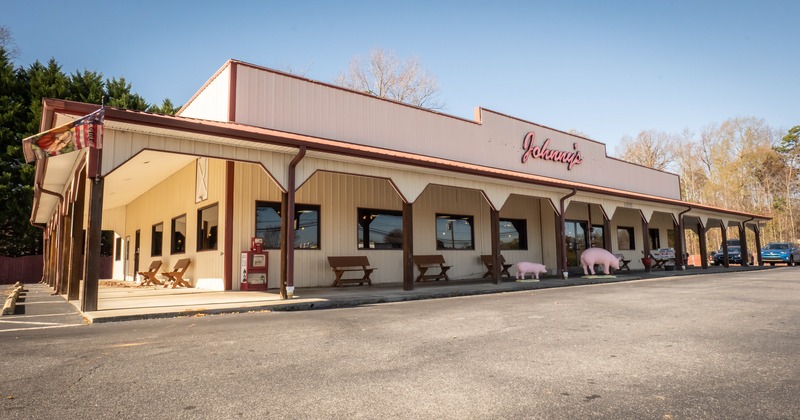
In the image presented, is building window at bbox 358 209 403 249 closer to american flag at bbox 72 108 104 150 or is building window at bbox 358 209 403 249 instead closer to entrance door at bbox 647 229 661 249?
american flag at bbox 72 108 104 150

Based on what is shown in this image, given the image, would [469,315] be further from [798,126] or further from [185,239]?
[798,126]

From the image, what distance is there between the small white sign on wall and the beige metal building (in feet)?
0.21

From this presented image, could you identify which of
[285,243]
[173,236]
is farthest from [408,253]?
[173,236]

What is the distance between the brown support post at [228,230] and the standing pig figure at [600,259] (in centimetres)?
1296

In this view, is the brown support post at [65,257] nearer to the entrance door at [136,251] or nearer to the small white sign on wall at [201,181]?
the small white sign on wall at [201,181]

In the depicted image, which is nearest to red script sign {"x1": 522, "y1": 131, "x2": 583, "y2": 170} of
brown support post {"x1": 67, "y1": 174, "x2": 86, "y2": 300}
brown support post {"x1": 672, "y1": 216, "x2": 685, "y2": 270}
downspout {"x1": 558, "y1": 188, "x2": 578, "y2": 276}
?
downspout {"x1": 558, "y1": 188, "x2": 578, "y2": 276}

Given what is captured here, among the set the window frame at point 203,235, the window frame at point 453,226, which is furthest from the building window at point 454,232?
the window frame at point 203,235

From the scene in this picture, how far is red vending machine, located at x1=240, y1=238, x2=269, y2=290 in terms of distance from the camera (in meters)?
12.7

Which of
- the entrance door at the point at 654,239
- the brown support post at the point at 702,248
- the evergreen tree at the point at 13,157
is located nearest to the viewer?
the brown support post at the point at 702,248

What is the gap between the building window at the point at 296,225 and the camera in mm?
13534

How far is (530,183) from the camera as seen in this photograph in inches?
629

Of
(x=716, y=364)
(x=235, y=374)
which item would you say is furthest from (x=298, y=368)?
(x=716, y=364)

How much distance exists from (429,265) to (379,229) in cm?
222

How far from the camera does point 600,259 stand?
1828 centimetres
